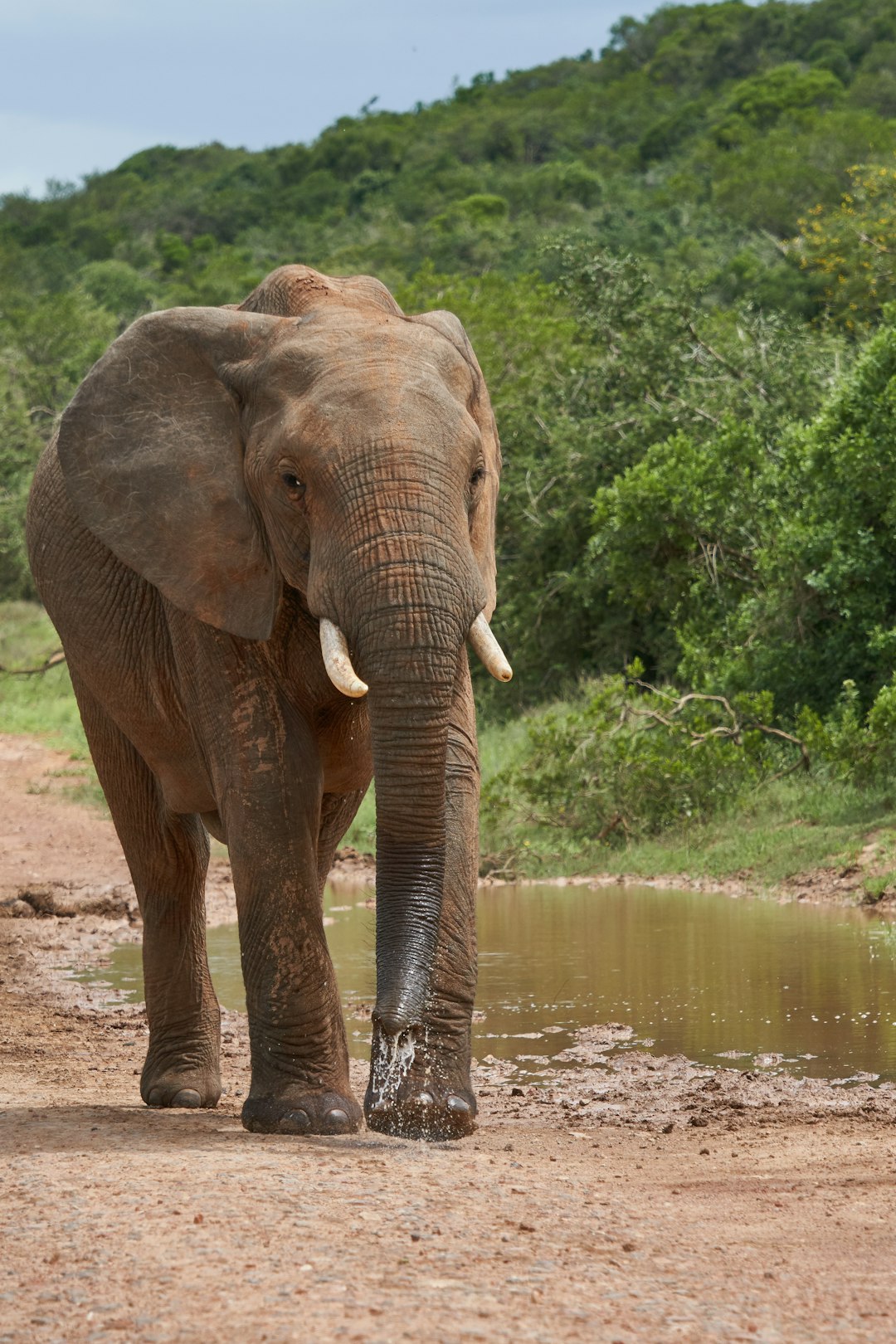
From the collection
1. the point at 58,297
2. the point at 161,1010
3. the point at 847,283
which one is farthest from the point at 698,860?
the point at 58,297

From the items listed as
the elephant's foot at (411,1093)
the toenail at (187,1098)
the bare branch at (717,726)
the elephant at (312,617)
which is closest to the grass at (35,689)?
the bare branch at (717,726)

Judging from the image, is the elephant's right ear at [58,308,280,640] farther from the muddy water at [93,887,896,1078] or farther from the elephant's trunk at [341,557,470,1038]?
the muddy water at [93,887,896,1078]

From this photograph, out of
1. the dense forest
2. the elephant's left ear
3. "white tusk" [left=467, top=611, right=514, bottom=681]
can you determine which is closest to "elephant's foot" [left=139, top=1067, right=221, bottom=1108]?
the elephant's left ear

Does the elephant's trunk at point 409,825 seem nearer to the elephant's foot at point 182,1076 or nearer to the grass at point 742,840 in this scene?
the elephant's foot at point 182,1076

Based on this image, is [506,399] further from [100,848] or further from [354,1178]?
[354,1178]

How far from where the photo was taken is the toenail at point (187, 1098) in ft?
21.4

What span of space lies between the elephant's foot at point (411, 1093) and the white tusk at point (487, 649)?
1.05 m

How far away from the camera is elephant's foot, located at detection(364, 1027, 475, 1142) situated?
16.7 feet

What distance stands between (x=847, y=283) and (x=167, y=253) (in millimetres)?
46479

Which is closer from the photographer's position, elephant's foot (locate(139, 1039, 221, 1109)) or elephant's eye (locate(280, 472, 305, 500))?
elephant's eye (locate(280, 472, 305, 500))

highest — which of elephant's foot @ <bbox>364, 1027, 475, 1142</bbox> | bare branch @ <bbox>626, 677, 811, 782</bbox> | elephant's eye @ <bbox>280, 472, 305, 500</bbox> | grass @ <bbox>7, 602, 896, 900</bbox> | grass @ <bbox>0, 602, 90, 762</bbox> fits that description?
grass @ <bbox>0, 602, 90, 762</bbox>

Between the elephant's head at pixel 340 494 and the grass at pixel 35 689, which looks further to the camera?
the grass at pixel 35 689

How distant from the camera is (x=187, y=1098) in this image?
6.55 m

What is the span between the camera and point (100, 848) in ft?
47.2
